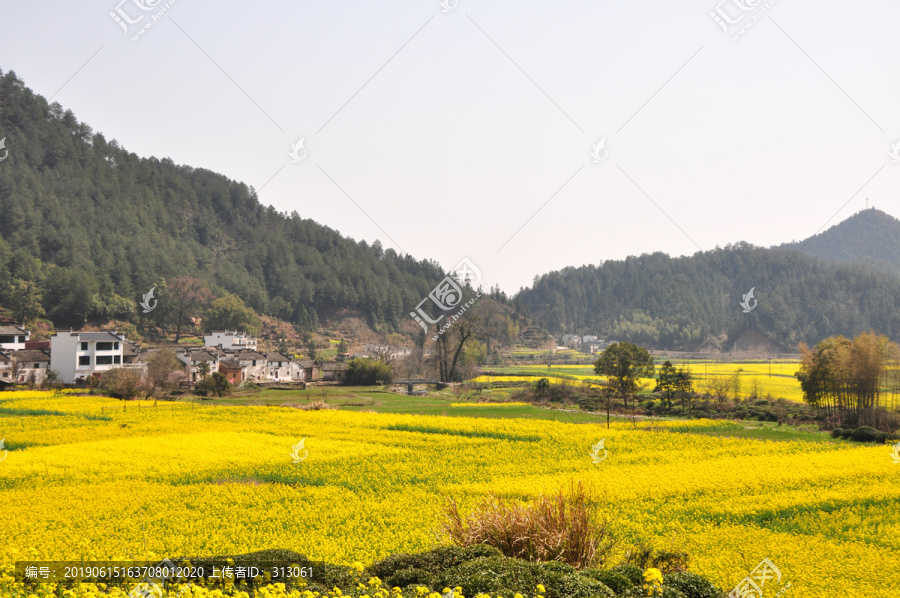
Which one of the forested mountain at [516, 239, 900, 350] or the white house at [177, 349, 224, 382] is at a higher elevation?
the forested mountain at [516, 239, 900, 350]

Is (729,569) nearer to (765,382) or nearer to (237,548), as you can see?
(237,548)

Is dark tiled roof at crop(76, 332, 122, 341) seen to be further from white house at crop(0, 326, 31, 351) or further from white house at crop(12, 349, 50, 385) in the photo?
white house at crop(0, 326, 31, 351)

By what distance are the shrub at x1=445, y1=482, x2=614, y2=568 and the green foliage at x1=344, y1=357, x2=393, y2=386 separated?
56.4m

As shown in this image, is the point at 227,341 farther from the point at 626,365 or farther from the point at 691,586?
the point at 691,586

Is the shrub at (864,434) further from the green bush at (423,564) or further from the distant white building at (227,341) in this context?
the distant white building at (227,341)

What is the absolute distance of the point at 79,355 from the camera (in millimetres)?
61125

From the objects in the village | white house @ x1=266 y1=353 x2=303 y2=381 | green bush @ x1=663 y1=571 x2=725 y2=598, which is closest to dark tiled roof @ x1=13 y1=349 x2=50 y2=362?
the village

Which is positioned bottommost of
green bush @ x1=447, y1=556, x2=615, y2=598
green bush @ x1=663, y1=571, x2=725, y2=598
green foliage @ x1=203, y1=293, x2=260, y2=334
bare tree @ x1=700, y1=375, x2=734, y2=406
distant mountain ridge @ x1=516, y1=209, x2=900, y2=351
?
bare tree @ x1=700, y1=375, x2=734, y2=406

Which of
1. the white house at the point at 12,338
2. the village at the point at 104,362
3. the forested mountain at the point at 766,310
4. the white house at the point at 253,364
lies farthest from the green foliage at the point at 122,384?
the forested mountain at the point at 766,310

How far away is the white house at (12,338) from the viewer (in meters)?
67.5

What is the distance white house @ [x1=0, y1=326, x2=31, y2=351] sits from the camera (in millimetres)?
67500

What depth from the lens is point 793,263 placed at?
180 m

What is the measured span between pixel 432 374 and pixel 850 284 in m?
134

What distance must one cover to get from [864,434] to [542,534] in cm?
2894
